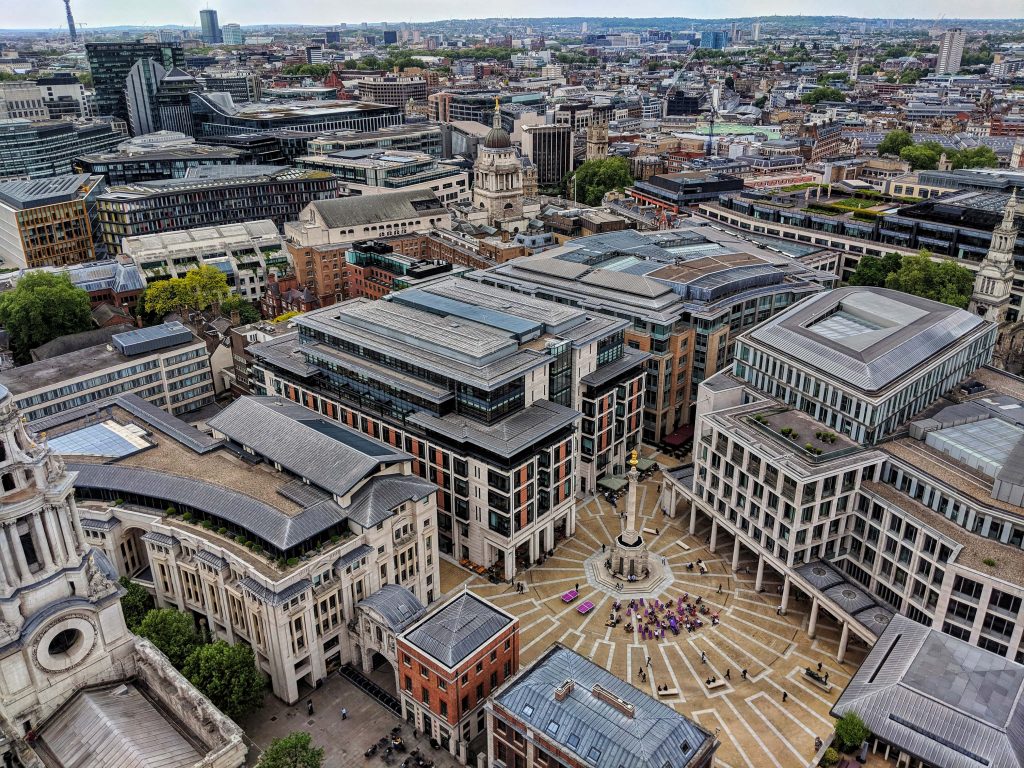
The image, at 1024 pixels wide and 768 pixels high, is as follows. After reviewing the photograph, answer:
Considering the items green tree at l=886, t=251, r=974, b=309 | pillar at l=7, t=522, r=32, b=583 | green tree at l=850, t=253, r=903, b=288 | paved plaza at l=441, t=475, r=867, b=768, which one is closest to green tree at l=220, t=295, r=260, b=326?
paved plaza at l=441, t=475, r=867, b=768

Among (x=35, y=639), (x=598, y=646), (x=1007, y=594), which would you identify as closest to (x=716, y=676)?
(x=598, y=646)

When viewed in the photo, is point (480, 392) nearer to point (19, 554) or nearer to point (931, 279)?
point (19, 554)

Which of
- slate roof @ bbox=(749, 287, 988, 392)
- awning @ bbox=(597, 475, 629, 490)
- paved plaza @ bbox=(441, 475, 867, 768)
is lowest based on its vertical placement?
paved plaza @ bbox=(441, 475, 867, 768)

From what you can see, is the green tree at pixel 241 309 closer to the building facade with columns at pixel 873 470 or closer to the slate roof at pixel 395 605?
the slate roof at pixel 395 605

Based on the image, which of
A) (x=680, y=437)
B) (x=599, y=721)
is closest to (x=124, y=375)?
(x=680, y=437)

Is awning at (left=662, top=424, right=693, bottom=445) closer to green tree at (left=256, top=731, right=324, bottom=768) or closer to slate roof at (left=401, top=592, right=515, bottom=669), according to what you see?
slate roof at (left=401, top=592, right=515, bottom=669)
